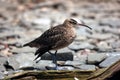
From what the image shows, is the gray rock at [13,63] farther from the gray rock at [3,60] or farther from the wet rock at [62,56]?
the wet rock at [62,56]

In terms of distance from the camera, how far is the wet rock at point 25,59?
11078 millimetres

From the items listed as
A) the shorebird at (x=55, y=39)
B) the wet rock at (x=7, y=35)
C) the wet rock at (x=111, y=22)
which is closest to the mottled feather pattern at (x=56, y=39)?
the shorebird at (x=55, y=39)

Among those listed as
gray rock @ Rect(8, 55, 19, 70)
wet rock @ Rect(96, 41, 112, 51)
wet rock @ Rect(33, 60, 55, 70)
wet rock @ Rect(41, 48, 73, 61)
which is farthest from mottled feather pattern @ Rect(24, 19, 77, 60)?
wet rock @ Rect(96, 41, 112, 51)

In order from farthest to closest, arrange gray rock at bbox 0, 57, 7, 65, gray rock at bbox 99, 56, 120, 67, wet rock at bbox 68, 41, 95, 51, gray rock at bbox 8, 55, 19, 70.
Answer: wet rock at bbox 68, 41, 95, 51 < gray rock at bbox 0, 57, 7, 65 < gray rock at bbox 8, 55, 19, 70 < gray rock at bbox 99, 56, 120, 67

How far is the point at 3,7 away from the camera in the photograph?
22.6m

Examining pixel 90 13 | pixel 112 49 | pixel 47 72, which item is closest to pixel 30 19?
pixel 90 13

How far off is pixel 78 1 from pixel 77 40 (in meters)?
9.76

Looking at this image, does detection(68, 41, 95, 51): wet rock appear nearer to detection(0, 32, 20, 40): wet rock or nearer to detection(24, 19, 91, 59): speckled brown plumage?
detection(24, 19, 91, 59): speckled brown plumage

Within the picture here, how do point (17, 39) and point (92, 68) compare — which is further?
point (17, 39)

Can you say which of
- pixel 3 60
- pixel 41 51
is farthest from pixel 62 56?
pixel 3 60

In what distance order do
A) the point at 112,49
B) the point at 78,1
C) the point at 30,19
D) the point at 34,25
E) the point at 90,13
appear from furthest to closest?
the point at 78,1, the point at 90,13, the point at 30,19, the point at 34,25, the point at 112,49

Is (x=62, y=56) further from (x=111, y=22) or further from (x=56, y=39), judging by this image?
(x=111, y=22)

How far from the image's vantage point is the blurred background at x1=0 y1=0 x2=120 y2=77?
41.3 ft

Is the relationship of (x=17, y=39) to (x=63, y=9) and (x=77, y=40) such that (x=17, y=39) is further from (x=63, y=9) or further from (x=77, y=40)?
(x=63, y=9)
